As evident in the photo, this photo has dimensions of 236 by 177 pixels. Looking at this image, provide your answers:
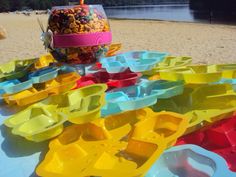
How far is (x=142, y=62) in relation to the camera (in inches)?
60.5

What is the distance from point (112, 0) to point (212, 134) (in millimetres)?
30202

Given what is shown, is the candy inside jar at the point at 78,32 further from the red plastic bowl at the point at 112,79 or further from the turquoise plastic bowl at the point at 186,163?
the turquoise plastic bowl at the point at 186,163

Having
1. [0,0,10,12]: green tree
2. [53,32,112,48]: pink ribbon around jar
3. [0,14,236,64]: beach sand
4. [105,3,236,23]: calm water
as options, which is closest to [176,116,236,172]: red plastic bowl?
[53,32,112,48]: pink ribbon around jar

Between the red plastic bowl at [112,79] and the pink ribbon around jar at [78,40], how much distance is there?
164mm

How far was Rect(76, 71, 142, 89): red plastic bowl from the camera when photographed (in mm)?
1336

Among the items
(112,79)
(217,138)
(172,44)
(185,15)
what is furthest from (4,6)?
(217,138)

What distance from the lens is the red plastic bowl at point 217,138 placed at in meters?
0.87

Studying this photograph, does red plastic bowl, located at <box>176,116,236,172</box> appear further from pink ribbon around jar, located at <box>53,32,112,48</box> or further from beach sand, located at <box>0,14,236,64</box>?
beach sand, located at <box>0,14,236,64</box>

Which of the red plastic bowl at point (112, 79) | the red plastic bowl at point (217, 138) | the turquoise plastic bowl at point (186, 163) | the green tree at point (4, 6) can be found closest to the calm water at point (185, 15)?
the red plastic bowl at point (112, 79)

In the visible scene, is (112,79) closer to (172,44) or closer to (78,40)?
(78,40)

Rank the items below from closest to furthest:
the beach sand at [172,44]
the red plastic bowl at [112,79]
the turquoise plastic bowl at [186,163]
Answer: the turquoise plastic bowl at [186,163] → the red plastic bowl at [112,79] → the beach sand at [172,44]

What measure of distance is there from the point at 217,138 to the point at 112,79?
66 centimetres

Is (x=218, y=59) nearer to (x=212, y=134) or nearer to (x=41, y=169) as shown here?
(x=212, y=134)

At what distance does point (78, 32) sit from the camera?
4.39 ft
